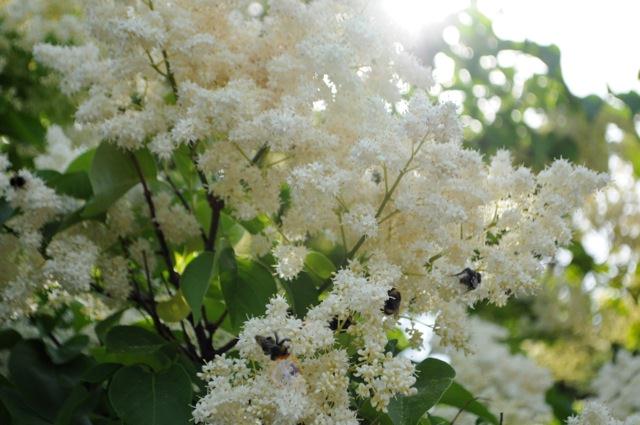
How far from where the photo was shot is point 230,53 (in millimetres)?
1191

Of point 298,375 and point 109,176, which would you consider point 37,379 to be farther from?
point 298,375

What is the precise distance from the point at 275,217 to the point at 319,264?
0.11m

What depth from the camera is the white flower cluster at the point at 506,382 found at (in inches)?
63.4

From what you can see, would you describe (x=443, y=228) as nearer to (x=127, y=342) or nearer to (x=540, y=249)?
(x=540, y=249)

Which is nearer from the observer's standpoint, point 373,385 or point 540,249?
point 373,385

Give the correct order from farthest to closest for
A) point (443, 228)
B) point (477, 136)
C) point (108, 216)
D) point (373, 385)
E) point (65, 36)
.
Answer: point (477, 136) → point (65, 36) → point (108, 216) → point (443, 228) → point (373, 385)

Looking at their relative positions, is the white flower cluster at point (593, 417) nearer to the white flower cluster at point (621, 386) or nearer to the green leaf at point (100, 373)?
the green leaf at point (100, 373)

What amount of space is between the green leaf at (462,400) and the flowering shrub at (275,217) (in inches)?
5.7

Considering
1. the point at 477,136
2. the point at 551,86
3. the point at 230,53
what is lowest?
the point at 477,136

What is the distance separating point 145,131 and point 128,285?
0.71 feet

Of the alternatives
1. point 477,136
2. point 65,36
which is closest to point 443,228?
point 65,36

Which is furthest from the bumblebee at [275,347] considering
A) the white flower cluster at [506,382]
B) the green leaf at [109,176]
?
the white flower cluster at [506,382]

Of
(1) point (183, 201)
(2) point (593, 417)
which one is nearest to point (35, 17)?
(1) point (183, 201)

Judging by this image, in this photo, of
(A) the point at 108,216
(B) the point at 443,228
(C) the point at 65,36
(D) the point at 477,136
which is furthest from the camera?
(D) the point at 477,136
